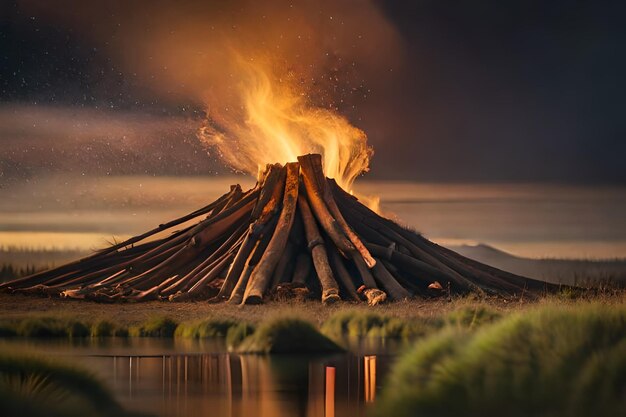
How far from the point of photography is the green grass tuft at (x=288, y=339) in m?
18.8

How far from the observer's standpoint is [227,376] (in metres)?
16.1

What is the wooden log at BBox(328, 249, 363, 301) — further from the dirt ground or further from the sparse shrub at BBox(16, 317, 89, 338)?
the sparse shrub at BBox(16, 317, 89, 338)

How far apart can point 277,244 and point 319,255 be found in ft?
3.59

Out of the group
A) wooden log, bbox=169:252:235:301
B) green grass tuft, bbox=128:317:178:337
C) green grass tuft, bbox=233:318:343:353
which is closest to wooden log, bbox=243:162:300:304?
wooden log, bbox=169:252:235:301

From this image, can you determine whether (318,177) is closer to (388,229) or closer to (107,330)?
(388,229)

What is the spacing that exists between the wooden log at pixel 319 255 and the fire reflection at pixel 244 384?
9848 millimetres

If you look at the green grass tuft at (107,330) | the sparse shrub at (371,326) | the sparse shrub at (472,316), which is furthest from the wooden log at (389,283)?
the green grass tuft at (107,330)

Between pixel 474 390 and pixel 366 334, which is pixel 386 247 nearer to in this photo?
pixel 366 334

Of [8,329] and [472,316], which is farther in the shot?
[472,316]

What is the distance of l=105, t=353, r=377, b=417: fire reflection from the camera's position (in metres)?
13.5

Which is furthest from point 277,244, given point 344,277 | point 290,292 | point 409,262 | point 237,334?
point 237,334

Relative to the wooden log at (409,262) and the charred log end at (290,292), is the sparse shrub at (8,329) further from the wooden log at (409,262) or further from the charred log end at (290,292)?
the wooden log at (409,262)

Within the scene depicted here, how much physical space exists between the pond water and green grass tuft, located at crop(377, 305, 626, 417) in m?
0.72

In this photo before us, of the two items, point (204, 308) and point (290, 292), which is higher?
point (290, 292)
